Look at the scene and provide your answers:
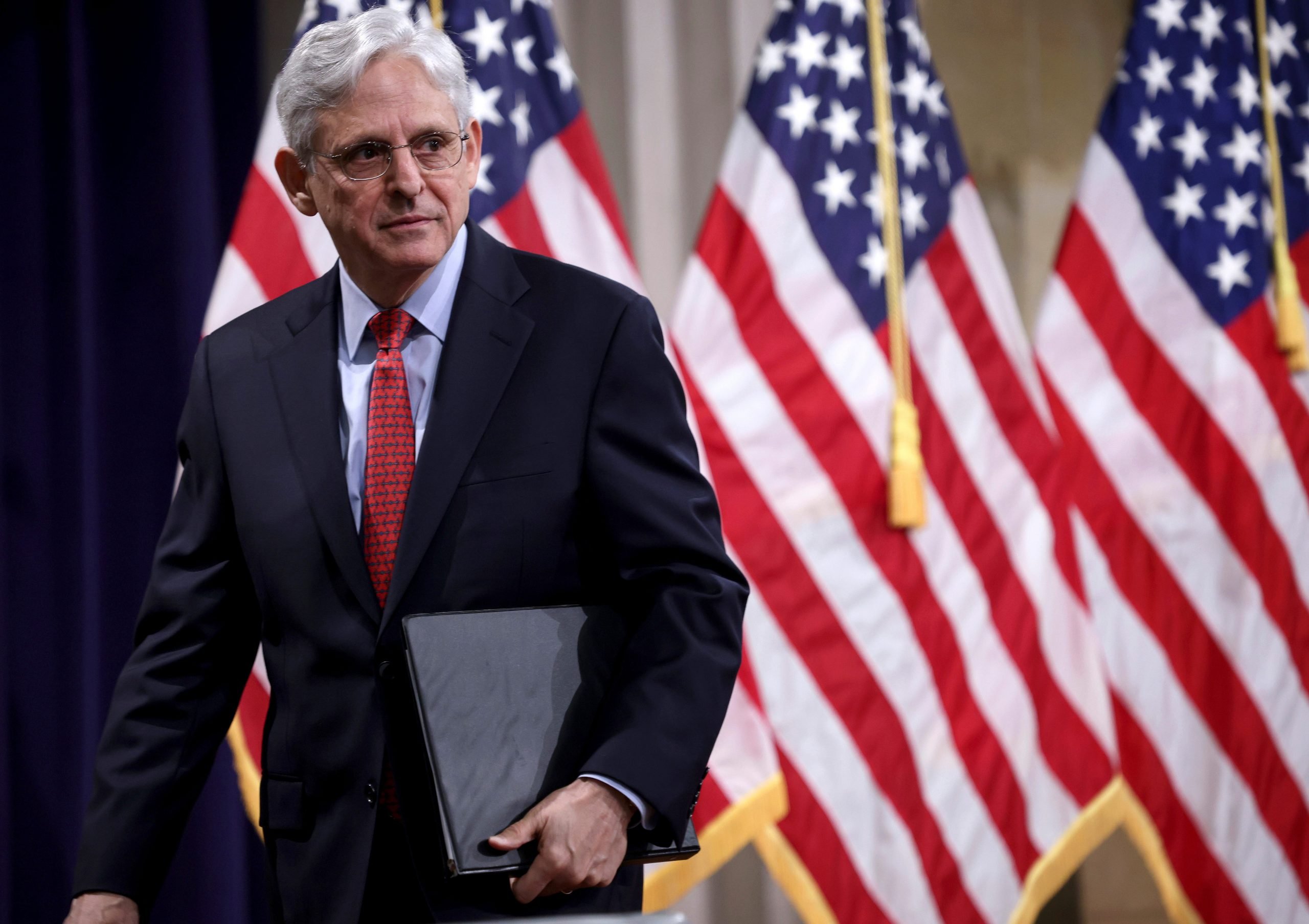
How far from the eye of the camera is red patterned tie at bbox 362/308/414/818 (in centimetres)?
128

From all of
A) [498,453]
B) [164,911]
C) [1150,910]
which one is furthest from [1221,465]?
[164,911]

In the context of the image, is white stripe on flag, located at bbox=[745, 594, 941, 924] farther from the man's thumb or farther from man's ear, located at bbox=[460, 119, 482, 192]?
the man's thumb

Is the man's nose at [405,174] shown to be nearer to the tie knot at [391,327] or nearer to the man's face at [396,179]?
the man's face at [396,179]

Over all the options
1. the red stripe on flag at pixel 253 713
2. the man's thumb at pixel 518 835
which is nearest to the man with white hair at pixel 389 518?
the man's thumb at pixel 518 835

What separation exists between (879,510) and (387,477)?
155 centimetres

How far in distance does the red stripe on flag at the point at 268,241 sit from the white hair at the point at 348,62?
94 cm

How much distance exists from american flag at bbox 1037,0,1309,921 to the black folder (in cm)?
205

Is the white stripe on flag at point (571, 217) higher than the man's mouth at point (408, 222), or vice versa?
the white stripe on flag at point (571, 217)

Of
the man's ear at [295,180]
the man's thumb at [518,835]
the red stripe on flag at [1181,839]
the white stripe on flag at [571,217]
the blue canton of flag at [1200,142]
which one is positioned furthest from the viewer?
the blue canton of flag at [1200,142]

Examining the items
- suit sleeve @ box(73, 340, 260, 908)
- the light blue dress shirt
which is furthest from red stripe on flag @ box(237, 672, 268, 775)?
the light blue dress shirt

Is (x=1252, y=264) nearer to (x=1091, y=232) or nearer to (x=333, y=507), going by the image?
(x=1091, y=232)

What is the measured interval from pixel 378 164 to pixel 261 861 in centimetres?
153

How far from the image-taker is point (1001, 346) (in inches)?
110

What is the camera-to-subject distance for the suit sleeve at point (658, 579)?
1140mm
